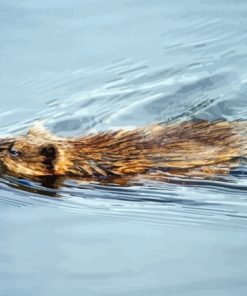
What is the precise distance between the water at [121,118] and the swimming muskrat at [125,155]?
3.2 inches

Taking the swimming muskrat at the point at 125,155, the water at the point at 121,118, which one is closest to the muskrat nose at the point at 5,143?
the swimming muskrat at the point at 125,155

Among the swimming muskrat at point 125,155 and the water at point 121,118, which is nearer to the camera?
the water at point 121,118

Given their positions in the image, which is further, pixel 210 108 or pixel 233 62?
pixel 233 62

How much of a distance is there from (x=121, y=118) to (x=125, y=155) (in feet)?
3.09

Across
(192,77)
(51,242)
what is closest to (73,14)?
(192,77)

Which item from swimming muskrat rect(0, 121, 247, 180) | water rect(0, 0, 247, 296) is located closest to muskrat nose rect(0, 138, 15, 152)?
swimming muskrat rect(0, 121, 247, 180)

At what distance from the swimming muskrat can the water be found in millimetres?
81

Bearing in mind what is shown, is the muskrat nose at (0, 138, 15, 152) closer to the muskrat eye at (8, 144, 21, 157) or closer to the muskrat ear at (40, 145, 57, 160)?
the muskrat eye at (8, 144, 21, 157)

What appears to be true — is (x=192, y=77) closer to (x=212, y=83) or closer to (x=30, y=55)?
(x=212, y=83)

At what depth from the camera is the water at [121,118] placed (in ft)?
10.0

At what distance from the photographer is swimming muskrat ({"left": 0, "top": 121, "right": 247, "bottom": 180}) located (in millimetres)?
3779

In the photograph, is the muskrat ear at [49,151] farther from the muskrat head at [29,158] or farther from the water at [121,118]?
A: the water at [121,118]

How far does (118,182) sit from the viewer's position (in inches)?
148

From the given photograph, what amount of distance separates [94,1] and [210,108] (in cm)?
175
